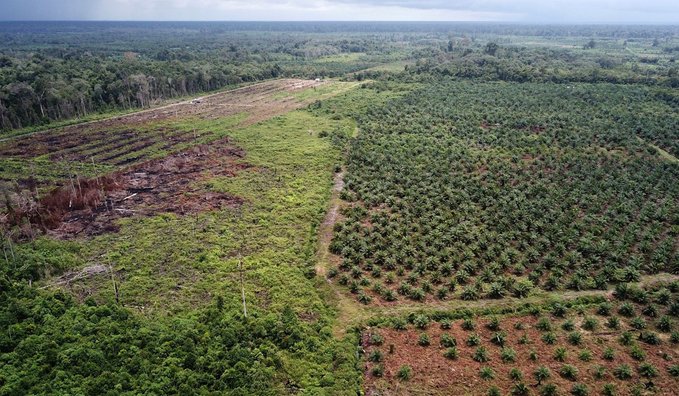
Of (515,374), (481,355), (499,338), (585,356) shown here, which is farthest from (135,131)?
(585,356)

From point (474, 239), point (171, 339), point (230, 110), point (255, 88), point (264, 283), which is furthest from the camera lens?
point (255, 88)

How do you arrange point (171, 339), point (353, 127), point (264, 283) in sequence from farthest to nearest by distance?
point (353, 127), point (264, 283), point (171, 339)

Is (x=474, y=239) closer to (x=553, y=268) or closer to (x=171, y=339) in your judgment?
(x=553, y=268)

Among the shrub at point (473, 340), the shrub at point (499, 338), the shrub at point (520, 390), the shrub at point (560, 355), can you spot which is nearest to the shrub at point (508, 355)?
the shrub at point (499, 338)

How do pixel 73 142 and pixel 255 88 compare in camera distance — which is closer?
pixel 73 142

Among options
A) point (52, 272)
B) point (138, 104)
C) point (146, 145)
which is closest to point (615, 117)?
point (146, 145)

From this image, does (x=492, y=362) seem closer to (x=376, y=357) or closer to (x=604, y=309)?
(x=376, y=357)
